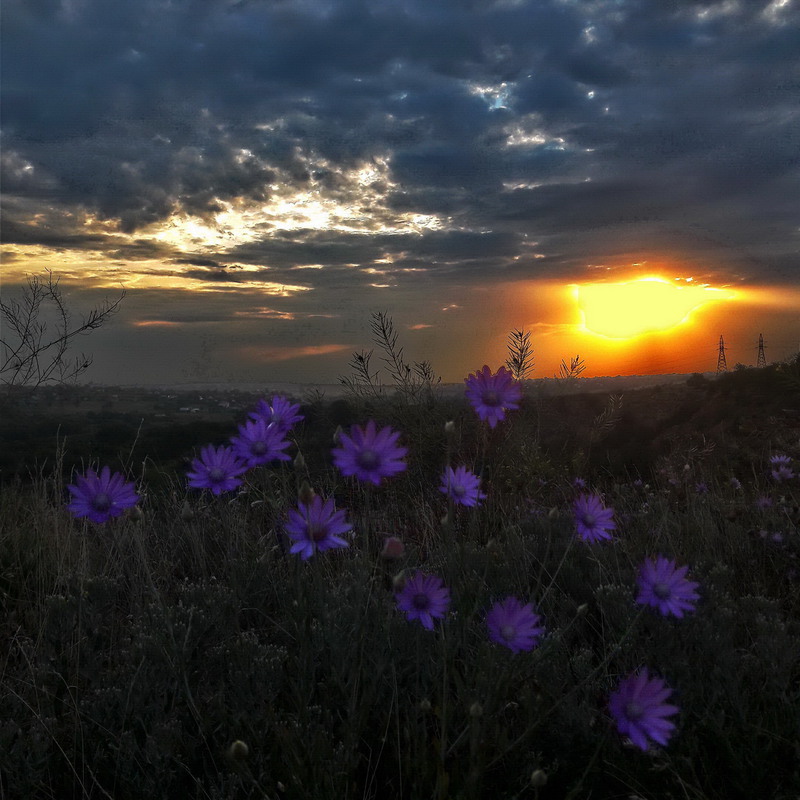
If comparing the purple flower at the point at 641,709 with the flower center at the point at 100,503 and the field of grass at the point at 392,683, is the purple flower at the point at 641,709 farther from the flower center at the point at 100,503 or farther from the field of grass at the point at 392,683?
the flower center at the point at 100,503

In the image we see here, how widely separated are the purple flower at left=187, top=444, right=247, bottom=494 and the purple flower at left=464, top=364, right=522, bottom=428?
27.7 inches

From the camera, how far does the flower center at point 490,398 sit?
1823 millimetres

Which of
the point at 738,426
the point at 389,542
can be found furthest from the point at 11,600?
the point at 738,426

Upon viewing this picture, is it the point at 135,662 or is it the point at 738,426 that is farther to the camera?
the point at 738,426

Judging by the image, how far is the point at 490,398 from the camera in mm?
1824

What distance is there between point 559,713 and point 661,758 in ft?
0.99

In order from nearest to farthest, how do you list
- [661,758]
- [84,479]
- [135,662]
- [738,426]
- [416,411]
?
1. [661,758]
2. [84,479]
3. [135,662]
4. [416,411]
5. [738,426]

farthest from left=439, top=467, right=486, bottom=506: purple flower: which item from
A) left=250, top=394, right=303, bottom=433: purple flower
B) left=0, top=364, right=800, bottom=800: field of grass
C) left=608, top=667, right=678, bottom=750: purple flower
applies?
left=608, top=667, right=678, bottom=750: purple flower

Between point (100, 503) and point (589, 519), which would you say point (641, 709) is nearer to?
point (589, 519)

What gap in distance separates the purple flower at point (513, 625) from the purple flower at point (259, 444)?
2.29ft

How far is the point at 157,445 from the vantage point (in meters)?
10.9

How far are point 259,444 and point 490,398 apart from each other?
665mm

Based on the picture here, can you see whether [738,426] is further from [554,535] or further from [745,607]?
[745,607]

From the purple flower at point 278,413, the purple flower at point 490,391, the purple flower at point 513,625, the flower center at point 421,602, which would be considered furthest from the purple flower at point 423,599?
the purple flower at point 278,413
